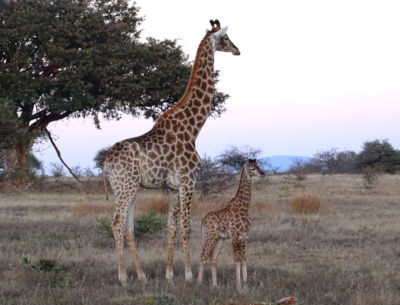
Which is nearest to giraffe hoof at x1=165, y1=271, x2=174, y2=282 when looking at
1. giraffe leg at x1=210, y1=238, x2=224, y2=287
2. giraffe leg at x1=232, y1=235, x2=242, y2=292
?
giraffe leg at x1=210, y1=238, x2=224, y2=287

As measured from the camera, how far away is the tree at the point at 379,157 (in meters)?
53.0

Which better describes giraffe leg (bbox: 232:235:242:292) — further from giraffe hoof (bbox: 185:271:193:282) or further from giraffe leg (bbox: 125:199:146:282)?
giraffe leg (bbox: 125:199:146:282)

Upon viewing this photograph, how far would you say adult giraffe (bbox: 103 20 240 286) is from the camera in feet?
26.8

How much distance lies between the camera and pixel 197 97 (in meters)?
8.99

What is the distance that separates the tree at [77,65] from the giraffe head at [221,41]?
1754 centimetres

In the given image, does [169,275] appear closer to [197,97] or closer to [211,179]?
[197,97]

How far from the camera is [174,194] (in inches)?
A: 343

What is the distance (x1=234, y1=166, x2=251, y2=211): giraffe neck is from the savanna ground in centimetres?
99

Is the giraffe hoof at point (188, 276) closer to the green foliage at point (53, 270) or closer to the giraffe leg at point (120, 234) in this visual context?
the giraffe leg at point (120, 234)

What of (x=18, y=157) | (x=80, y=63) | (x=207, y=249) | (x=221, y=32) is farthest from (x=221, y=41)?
(x=18, y=157)

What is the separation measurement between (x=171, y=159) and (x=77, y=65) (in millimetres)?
19888

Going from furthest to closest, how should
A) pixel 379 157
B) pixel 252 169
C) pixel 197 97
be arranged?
pixel 379 157 → pixel 197 97 → pixel 252 169

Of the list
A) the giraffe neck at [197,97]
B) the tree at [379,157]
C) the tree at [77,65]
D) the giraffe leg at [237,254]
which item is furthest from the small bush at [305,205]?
the tree at [379,157]

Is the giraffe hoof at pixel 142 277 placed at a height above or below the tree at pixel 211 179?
below
